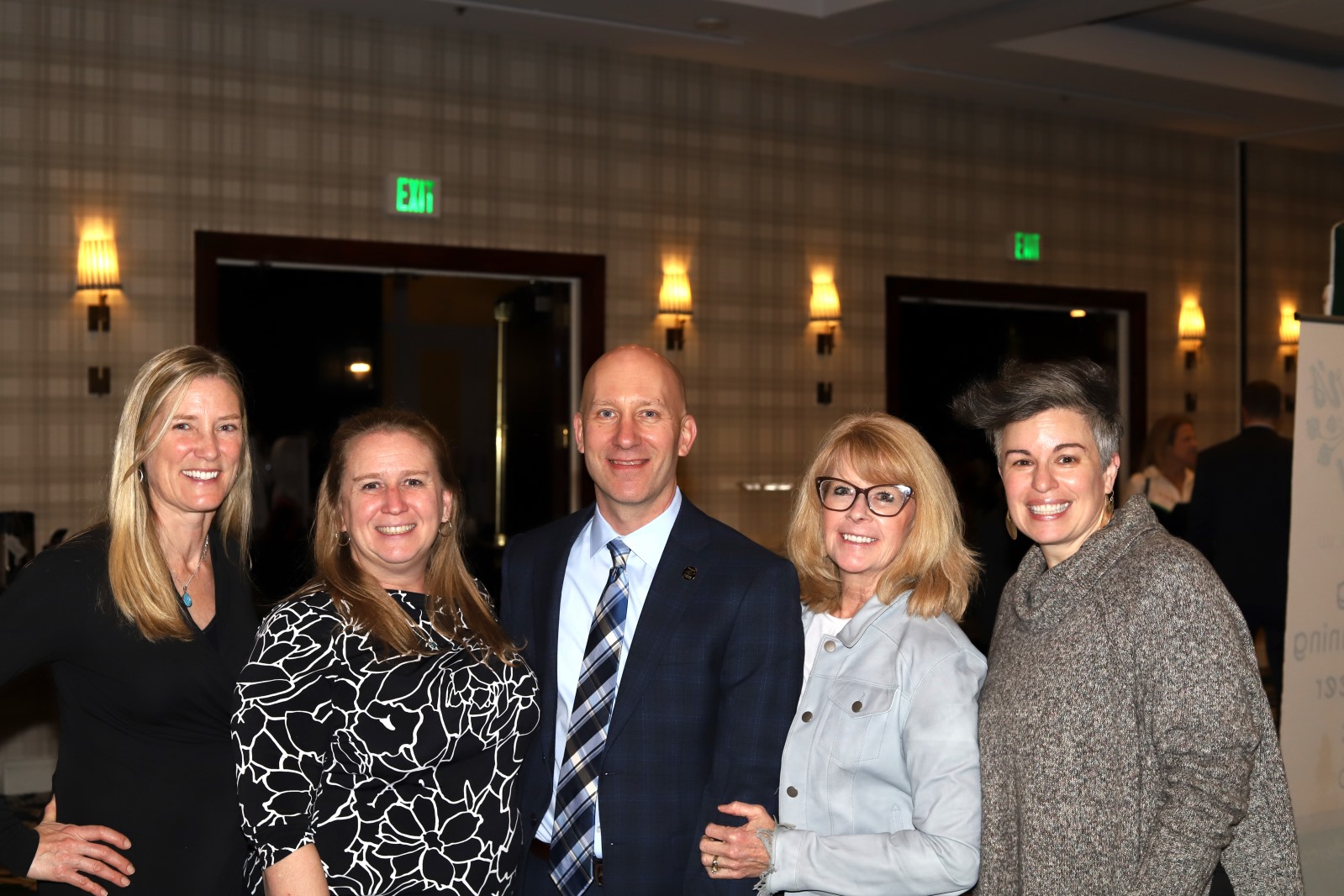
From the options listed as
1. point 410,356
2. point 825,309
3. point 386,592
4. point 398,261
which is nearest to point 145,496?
point 386,592

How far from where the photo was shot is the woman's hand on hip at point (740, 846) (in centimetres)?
231

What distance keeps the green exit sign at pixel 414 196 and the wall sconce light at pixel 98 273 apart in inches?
57.6

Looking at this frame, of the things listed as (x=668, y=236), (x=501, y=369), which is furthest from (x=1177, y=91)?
(x=501, y=369)

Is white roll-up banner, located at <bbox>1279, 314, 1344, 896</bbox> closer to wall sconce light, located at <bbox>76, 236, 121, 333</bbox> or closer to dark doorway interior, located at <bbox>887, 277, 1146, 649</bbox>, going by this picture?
dark doorway interior, located at <bbox>887, 277, 1146, 649</bbox>

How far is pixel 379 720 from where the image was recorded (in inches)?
86.4

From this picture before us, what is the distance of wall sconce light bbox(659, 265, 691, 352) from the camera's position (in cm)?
801

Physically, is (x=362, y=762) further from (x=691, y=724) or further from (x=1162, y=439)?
(x=1162, y=439)

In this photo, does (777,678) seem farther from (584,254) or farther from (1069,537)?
(584,254)

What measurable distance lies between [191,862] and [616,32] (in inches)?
233

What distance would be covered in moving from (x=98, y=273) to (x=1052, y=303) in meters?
6.41

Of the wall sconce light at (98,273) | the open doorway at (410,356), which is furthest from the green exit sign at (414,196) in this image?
the wall sconce light at (98,273)

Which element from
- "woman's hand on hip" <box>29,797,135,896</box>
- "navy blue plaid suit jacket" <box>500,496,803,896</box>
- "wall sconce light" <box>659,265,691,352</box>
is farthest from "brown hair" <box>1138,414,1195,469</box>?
"woman's hand on hip" <box>29,797,135,896</box>

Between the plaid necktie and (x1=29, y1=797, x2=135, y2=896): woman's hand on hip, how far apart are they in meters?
0.80

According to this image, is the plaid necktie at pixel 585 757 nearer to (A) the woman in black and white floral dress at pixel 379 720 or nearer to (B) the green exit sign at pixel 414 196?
(A) the woman in black and white floral dress at pixel 379 720
